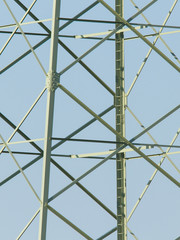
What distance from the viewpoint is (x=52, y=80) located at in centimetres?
2481

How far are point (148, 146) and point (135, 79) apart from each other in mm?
3667

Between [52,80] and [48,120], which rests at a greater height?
[52,80]

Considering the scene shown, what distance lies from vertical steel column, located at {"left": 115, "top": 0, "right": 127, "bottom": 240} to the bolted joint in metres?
5.41

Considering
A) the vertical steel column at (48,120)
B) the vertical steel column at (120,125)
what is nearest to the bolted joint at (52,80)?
the vertical steel column at (48,120)

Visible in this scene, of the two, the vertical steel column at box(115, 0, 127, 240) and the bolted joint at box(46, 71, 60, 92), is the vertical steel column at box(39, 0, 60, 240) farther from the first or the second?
the vertical steel column at box(115, 0, 127, 240)

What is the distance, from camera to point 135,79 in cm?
3050

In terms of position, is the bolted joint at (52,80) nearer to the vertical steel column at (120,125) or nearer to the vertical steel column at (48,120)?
the vertical steel column at (48,120)

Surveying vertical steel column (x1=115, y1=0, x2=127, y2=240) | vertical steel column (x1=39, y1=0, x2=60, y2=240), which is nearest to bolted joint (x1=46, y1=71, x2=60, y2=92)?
vertical steel column (x1=39, y1=0, x2=60, y2=240)

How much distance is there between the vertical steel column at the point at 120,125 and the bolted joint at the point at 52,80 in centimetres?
541

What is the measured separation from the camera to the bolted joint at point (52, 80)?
81.3ft

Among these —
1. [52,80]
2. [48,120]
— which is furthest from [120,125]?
[48,120]

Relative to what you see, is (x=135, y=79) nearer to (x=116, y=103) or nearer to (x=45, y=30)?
(x=116, y=103)

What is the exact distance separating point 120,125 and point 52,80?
5.49 meters

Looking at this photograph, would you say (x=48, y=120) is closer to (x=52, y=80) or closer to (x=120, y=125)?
(x=52, y=80)
